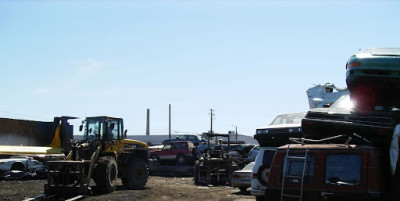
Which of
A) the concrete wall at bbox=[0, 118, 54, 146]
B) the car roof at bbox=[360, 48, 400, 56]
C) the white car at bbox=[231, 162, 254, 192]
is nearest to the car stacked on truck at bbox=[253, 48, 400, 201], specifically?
the car roof at bbox=[360, 48, 400, 56]

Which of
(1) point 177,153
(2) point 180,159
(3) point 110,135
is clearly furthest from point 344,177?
(1) point 177,153

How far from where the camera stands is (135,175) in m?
17.7

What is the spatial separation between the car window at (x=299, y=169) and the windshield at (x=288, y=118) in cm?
467

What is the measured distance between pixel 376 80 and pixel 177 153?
2132 cm

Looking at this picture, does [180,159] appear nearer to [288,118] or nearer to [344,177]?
[288,118]

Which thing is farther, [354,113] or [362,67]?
[362,67]

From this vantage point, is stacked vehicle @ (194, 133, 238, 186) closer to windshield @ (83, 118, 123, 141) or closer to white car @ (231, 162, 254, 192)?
windshield @ (83, 118, 123, 141)

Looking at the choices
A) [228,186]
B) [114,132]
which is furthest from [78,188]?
[228,186]

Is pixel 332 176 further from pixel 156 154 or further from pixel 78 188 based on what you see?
pixel 156 154

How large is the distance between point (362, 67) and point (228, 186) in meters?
12.1

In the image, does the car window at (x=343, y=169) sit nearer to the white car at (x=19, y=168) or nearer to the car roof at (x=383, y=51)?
the car roof at (x=383, y=51)

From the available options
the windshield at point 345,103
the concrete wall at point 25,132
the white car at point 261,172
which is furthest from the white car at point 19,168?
the windshield at point 345,103

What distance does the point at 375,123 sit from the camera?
579 cm

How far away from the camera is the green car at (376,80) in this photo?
7.04 m
